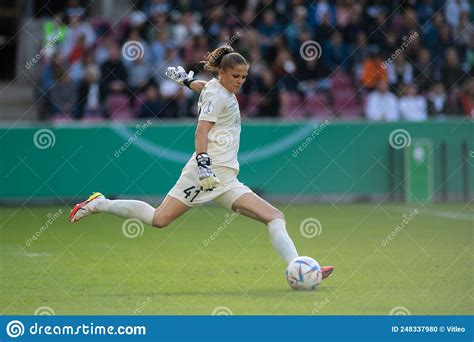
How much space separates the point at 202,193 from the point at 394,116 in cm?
1312

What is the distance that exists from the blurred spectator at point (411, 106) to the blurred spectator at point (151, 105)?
16.5 feet

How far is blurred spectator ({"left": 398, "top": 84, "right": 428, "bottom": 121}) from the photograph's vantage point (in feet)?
79.3

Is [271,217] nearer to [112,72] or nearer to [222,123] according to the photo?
[222,123]

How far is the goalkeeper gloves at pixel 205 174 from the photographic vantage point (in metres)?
11.0

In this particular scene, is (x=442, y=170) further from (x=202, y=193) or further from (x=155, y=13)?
(x=202, y=193)

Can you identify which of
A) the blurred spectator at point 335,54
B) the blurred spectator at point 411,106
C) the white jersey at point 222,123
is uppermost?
the blurred spectator at point 335,54

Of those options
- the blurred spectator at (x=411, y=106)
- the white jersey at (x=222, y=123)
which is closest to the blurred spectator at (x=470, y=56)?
the blurred spectator at (x=411, y=106)

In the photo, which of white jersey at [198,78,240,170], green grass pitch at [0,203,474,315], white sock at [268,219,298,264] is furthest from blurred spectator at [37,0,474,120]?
white sock at [268,219,298,264]

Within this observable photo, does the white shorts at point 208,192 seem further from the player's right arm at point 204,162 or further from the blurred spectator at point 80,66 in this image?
the blurred spectator at point 80,66

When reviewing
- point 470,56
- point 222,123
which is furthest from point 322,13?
point 222,123

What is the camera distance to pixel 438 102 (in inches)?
967

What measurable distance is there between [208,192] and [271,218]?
2.23 feet

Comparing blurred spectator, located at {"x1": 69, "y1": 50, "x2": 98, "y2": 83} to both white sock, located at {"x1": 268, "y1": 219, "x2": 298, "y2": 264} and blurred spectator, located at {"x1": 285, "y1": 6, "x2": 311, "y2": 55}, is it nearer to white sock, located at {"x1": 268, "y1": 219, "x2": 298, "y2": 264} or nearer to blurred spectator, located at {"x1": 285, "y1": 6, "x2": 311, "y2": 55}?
blurred spectator, located at {"x1": 285, "y1": 6, "x2": 311, "y2": 55}

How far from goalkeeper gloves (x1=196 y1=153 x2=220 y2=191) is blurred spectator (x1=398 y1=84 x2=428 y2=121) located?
13.6m
